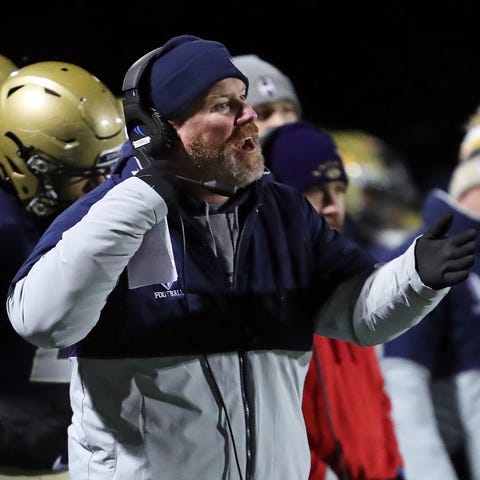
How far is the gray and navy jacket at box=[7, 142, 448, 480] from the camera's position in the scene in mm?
2250

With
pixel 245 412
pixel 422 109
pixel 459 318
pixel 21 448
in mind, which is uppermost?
pixel 245 412

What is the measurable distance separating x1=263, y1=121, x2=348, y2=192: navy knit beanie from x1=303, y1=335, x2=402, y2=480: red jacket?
470mm

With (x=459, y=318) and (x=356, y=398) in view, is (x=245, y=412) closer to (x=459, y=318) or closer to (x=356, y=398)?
(x=356, y=398)

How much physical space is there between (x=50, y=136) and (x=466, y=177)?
123 cm

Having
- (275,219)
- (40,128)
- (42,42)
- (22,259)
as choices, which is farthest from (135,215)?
(42,42)

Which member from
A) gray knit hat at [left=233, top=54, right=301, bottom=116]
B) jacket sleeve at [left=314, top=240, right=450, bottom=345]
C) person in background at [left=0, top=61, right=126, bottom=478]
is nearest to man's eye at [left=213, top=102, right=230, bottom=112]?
jacket sleeve at [left=314, top=240, right=450, bottom=345]

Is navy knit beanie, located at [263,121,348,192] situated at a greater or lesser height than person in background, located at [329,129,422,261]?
greater

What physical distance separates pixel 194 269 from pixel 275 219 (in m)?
0.23

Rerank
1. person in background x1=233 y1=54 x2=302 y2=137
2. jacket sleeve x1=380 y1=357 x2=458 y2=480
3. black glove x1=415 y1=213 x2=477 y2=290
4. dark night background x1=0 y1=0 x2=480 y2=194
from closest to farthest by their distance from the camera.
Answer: black glove x1=415 y1=213 x2=477 y2=290, jacket sleeve x1=380 y1=357 x2=458 y2=480, person in background x1=233 y1=54 x2=302 y2=137, dark night background x1=0 y1=0 x2=480 y2=194

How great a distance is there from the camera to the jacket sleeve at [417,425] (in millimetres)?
3166

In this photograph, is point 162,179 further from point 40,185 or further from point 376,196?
point 376,196

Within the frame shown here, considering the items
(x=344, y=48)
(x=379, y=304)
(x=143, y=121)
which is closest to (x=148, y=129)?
(x=143, y=121)

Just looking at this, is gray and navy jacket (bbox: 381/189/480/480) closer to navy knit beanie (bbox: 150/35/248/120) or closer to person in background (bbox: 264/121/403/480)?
person in background (bbox: 264/121/403/480)

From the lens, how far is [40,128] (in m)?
3.08
